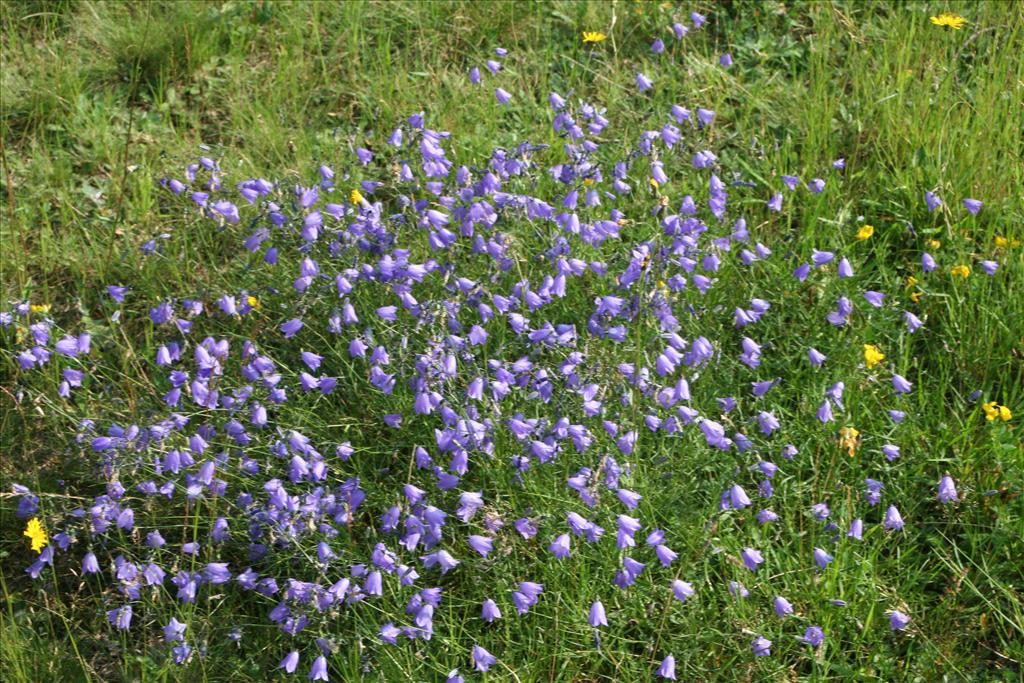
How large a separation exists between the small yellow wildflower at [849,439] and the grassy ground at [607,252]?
0.28ft

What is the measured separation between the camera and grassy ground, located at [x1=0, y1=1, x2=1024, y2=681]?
271 centimetres

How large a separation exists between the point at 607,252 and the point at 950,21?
164cm

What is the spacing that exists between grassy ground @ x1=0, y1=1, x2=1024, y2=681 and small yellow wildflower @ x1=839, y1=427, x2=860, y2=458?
3.3 inches

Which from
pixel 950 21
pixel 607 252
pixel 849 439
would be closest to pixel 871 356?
pixel 849 439

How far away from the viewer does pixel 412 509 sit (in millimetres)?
2783

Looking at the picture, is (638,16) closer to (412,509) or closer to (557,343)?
(557,343)

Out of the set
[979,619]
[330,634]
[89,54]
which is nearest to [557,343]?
[330,634]

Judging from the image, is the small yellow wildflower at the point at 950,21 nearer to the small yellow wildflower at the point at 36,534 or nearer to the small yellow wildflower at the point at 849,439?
the small yellow wildflower at the point at 849,439

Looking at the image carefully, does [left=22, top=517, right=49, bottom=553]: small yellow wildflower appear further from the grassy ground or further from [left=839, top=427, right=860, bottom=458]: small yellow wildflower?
[left=839, top=427, right=860, bottom=458]: small yellow wildflower

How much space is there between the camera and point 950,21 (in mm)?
3990

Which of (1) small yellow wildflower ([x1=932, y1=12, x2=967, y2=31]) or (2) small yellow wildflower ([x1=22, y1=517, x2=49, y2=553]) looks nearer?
(2) small yellow wildflower ([x1=22, y1=517, x2=49, y2=553])

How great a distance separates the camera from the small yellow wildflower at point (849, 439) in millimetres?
2729

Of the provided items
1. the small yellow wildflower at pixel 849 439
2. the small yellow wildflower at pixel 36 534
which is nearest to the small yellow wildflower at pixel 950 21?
the small yellow wildflower at pixel 849 439

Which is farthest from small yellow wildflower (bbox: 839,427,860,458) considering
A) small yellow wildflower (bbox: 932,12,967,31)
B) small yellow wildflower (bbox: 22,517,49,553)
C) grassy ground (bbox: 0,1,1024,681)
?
small yellow wildflower (bbox: 22,517,49,553)
